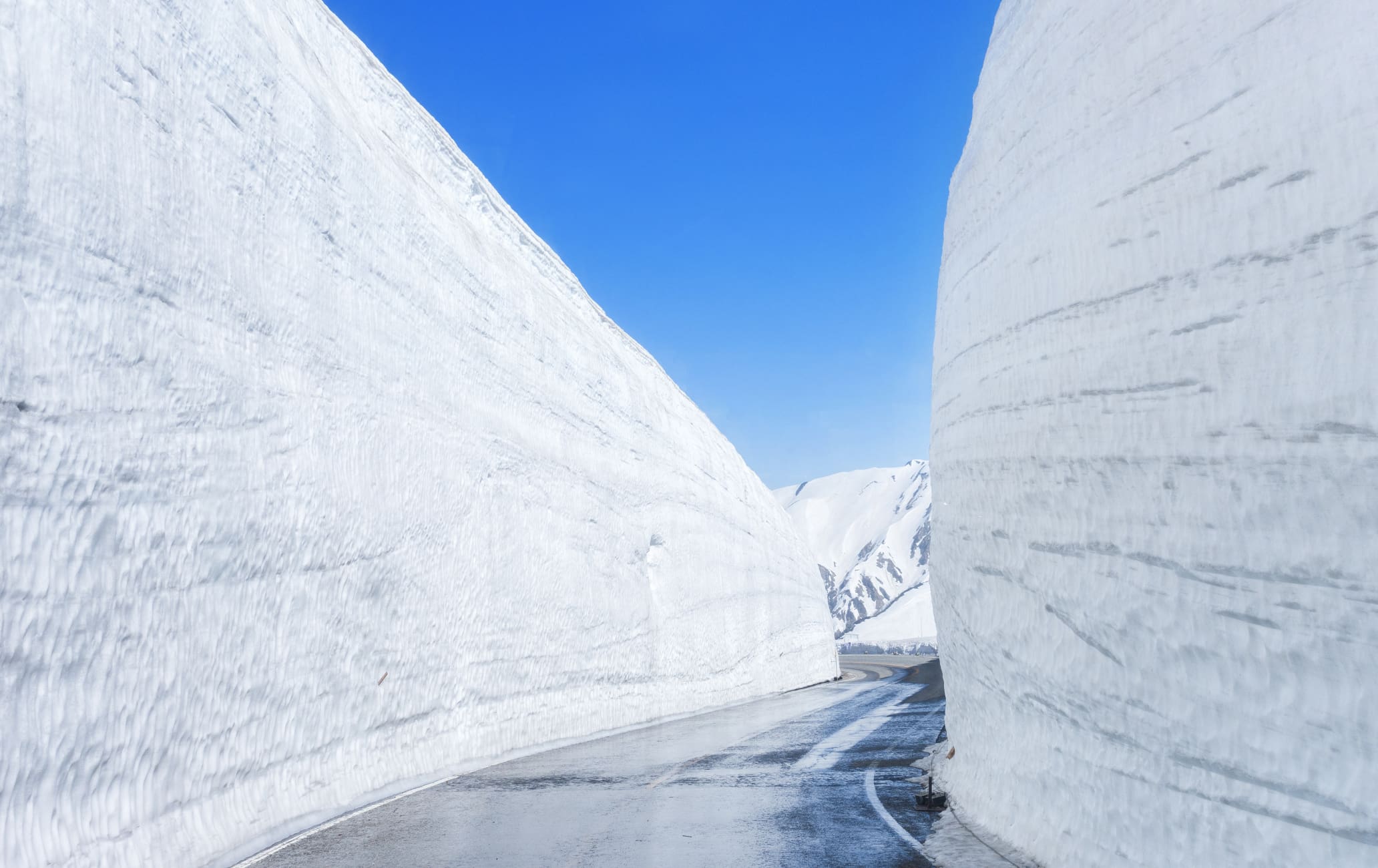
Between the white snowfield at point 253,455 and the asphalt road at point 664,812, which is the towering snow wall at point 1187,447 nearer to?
the asphalt road at point 664,812

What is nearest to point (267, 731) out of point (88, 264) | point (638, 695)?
point (88, 264)

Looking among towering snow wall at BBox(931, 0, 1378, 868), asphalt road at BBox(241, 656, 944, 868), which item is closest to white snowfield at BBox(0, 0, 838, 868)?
asphalt road at BBox(241, 656, 944, 868)

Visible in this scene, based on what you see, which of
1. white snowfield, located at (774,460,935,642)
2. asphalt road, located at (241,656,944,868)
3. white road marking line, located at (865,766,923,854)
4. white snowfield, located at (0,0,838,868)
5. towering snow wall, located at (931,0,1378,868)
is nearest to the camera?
towering snow wall, located at (931,0,1378,868)

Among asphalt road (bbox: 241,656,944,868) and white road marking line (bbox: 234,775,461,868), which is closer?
asphalt road (bbox: 241,656,944,868)

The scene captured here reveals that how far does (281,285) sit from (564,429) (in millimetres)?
8984

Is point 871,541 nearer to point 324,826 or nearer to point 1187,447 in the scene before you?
point 324,826

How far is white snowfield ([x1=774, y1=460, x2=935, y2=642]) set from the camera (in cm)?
8300

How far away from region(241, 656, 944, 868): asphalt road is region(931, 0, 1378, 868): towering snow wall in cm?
117

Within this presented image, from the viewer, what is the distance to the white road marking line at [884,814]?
284 inches

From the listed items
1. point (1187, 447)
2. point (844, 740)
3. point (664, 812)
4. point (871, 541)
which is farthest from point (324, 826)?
point (871, 541)

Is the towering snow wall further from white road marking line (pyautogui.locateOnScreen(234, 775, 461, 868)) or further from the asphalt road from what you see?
white road marking line (pyautogui.locateOnScreen(234, 775, 461, 868))

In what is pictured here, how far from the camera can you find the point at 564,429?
18609mm

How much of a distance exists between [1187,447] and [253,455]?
7.11 meters

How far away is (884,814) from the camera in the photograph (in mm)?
8453
